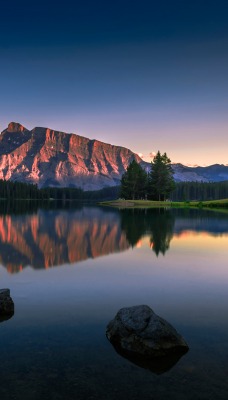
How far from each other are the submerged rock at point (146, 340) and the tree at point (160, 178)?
135 metres

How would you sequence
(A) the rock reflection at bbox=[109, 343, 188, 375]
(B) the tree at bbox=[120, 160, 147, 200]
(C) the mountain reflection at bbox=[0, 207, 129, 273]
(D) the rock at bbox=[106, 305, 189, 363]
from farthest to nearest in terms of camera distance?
(B) the tree at bbox=[120, 160, 147, 200], (C) the mountain reflection at bbox=[0, 207, 129, 273], (D) the rock at bbox=[106, 305, 189, 363], (A) the rock reflection at bbox=[109, 343, 188, 375]

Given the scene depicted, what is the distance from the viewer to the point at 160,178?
143 meters

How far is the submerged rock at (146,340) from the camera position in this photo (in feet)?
30.8

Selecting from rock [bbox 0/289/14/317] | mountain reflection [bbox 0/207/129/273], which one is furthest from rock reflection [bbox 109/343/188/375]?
mountain reflection [bbox 0/207/129/273]

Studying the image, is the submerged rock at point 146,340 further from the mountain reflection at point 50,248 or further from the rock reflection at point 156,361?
the mountain reflection at point 50,248

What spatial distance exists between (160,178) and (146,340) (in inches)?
5338

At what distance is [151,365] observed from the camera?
9086 millimetres

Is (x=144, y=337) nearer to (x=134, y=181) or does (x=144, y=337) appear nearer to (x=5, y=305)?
(x=5, y=305)

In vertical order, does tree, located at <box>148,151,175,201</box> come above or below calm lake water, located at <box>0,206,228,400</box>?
above

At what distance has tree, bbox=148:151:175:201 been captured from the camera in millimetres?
143125

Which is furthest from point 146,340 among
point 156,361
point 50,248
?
point 50,248

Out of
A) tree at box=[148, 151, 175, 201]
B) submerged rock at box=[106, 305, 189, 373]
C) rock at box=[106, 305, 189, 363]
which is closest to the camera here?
submerged rock at box=[106, 305, 189, 373]

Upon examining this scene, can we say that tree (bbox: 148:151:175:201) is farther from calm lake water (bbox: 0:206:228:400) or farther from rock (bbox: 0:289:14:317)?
rock (bbox: 0:289:14:317)

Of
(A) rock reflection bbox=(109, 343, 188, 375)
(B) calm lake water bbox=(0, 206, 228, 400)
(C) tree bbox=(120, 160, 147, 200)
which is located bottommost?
(A) rock reflection bbox=(109, 343, 188, 375)
